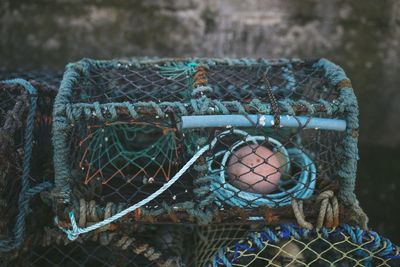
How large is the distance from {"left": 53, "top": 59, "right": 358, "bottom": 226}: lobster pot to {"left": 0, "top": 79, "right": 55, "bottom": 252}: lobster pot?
138 mm

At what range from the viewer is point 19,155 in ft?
4.90

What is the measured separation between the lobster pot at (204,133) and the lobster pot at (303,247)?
8cm

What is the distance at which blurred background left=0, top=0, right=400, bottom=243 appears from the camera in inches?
102

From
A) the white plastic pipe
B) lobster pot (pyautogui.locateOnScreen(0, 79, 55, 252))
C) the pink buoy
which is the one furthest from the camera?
the pink buoy

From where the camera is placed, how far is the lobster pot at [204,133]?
1.33m

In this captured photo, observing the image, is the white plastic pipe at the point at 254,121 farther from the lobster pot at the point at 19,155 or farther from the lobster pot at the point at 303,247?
the lobster pot at the point at 19,155

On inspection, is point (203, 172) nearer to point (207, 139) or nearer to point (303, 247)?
point (207, 139)

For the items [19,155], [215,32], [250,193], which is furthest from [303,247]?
[215,32]

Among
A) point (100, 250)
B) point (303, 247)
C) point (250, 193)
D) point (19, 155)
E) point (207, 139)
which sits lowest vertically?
point (100, 250)

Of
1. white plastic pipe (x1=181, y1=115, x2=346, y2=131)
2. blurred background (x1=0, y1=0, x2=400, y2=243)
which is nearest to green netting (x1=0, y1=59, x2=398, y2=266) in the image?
white plastic pipe (x1=181, y1=115, x2=346, y2=131)

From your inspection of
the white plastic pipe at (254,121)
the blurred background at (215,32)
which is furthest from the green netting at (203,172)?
the blurred background at (215,32)

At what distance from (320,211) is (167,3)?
1608mm

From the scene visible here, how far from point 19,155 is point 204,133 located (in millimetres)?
585

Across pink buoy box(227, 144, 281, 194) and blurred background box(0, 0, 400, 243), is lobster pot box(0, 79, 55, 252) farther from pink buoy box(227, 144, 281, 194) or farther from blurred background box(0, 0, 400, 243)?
blurred background box(0, 0, 400, 243)
